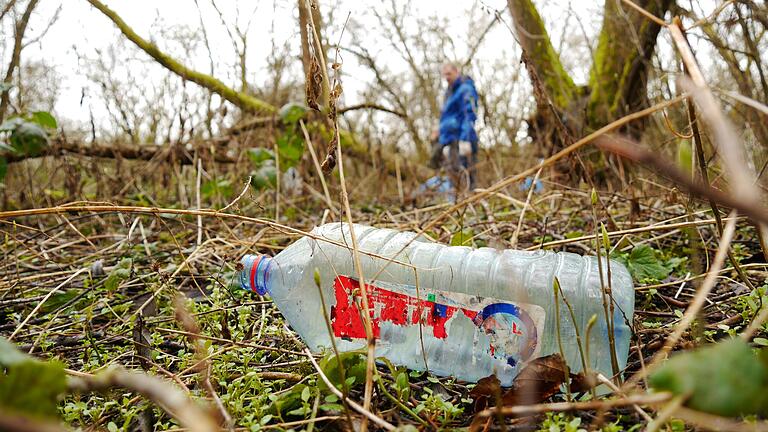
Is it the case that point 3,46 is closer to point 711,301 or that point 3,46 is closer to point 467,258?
point 467,258

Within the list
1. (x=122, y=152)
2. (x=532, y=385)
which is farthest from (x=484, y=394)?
(x=122, y=152)

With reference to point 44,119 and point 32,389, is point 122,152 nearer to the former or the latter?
point 44,119

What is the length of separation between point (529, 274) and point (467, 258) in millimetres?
185

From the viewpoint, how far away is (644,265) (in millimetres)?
1433

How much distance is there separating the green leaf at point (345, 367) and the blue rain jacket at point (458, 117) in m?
4.08

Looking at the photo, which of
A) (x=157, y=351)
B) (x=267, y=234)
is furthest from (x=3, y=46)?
(x=157, y=351)

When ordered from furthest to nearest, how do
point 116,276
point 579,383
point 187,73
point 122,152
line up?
point 187,73, point 122,152, point 116,276, point 579,383

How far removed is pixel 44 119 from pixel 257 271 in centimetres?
196

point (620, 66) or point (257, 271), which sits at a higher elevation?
point (620, 66)

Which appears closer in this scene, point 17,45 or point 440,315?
point 440,315

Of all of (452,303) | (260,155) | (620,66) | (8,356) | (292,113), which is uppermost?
(620,66)

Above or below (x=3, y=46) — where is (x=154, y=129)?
below

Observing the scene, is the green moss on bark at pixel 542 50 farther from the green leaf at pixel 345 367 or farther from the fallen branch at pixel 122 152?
the green leaf at pixel 345 367

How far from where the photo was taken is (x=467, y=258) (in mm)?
1379
